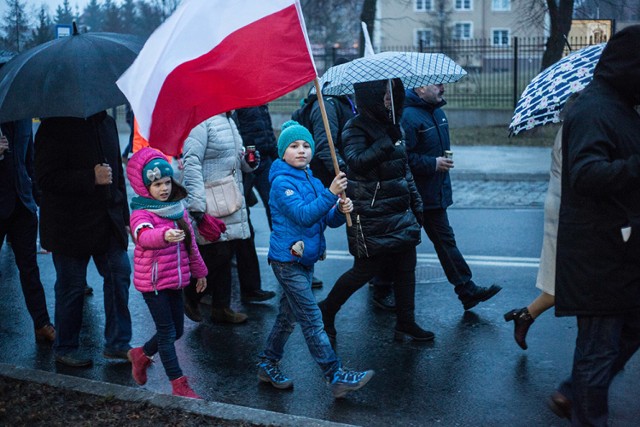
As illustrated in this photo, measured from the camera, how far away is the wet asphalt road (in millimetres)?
4906

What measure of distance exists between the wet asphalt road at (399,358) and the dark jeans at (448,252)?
0.23 m

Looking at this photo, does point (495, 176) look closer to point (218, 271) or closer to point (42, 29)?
point (42, 29)

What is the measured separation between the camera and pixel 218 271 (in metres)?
6.63

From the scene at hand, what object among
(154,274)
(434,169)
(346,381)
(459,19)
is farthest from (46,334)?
(459,19)

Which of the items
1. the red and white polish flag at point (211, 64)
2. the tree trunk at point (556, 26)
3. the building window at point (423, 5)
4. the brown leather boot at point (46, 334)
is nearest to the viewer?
the red and white polish flag at point (211, 64)

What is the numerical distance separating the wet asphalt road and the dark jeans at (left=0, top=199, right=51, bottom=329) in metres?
0.29

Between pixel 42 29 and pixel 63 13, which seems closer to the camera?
pixel 42 29

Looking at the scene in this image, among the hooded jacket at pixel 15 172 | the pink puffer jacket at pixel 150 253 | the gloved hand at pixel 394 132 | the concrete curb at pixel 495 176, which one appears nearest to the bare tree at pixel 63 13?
the hooded jacket at pixel 15 172

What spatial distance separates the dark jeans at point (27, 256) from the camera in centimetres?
632

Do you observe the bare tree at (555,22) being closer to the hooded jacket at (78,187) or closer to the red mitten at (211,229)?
the red mitten at (211,229)

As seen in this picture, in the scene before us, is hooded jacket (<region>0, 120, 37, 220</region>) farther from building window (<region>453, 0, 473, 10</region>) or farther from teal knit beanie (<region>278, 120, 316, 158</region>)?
building window (<region>453, 0, 473, 10</region>)

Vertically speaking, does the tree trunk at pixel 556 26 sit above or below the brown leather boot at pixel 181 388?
above

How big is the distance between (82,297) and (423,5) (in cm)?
6330

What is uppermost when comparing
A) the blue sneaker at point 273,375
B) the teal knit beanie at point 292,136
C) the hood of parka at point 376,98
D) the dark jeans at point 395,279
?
the hood of parka at point 376,98
